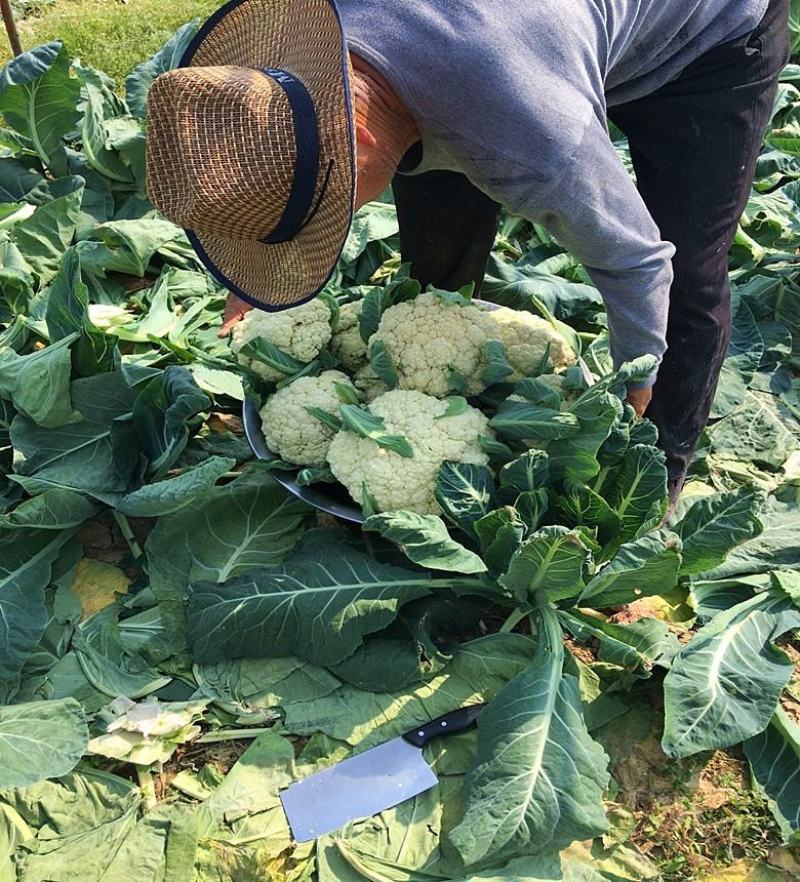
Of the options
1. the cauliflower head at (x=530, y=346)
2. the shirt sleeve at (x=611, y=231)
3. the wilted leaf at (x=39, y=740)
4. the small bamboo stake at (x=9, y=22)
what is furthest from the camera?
the small bamboo stake at (x=9, y=22)

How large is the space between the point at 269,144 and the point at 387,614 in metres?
1.24

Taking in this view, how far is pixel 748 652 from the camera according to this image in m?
2.30

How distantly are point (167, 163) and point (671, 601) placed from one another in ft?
6.06

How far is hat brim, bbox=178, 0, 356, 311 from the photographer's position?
173cm

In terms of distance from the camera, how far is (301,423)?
2510 mm

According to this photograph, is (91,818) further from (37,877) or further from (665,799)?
(665,799)

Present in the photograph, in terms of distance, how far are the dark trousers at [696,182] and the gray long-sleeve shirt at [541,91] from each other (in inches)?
6.8

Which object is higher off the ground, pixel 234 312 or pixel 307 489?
pixel 234 312

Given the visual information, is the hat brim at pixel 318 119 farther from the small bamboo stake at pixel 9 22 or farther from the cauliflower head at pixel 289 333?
the small bamboo stake at pixel 9 22

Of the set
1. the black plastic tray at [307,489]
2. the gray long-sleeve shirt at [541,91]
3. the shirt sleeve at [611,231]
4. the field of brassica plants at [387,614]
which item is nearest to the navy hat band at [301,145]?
the gray long-sleeve shirt at [541,91]

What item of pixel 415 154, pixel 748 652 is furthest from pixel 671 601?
pixel 415 154

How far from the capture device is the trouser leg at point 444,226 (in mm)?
2727

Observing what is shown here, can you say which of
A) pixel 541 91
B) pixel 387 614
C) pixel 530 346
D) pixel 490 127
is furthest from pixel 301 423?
pixel 541 91

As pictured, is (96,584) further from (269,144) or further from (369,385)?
(269,144)
